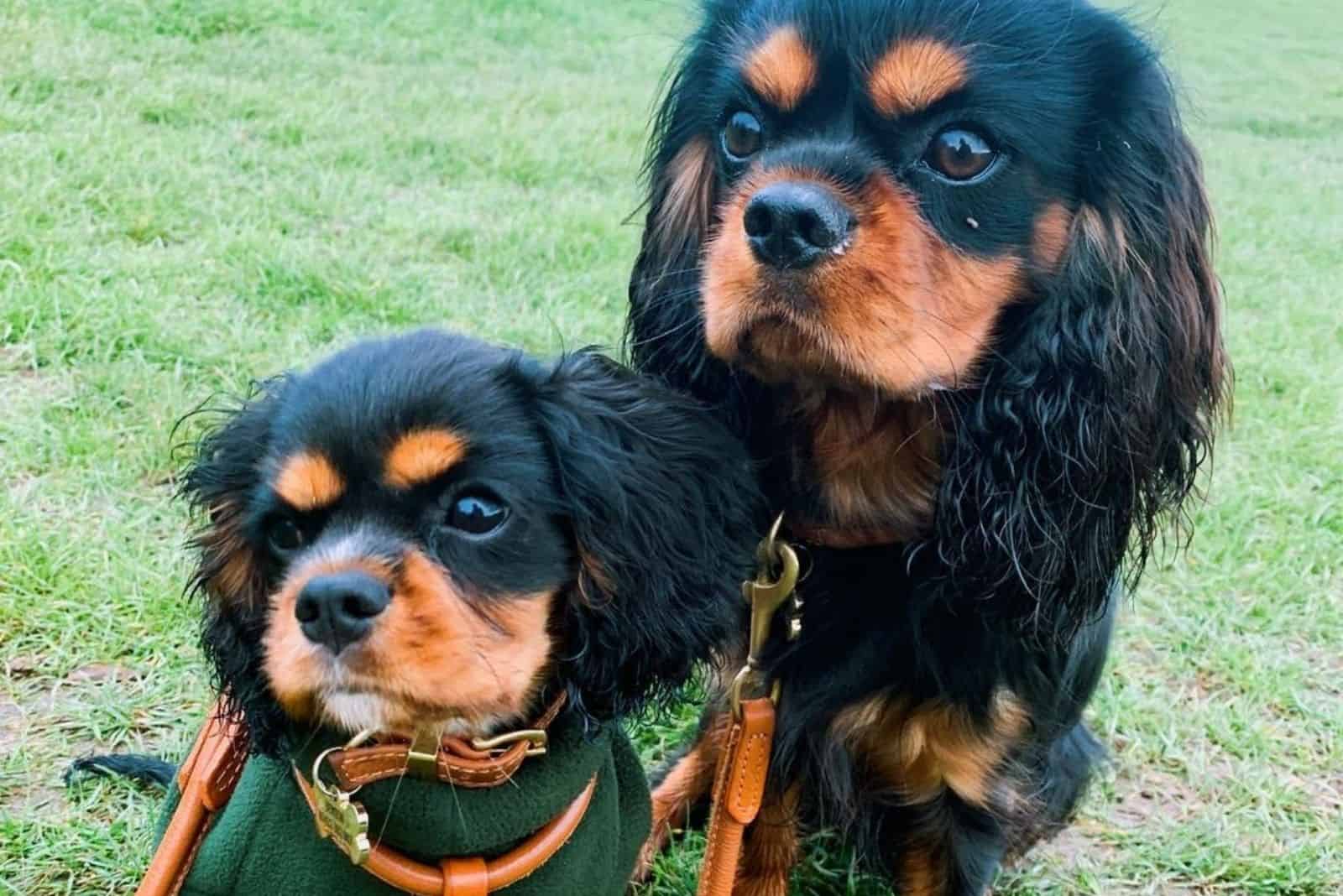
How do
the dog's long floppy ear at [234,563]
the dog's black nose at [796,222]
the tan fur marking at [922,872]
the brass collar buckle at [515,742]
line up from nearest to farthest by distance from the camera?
the dog's black nose at [796,222] → the brass collar buckle at [515,742] → the dog's long floppy ear at [234,563] → the tan fur marking at [922,872]

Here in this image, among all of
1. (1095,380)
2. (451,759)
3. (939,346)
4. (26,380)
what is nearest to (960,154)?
(939,346)

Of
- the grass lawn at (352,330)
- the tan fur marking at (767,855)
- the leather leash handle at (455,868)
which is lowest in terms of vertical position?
the grass lawn at (352,330)

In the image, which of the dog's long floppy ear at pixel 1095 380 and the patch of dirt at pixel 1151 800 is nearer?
the dog's long floppy ear at pixel 1095 380

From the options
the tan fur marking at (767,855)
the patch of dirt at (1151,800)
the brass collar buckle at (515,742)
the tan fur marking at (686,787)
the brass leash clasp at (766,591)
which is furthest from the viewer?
the patch of dirt at (1151,800)

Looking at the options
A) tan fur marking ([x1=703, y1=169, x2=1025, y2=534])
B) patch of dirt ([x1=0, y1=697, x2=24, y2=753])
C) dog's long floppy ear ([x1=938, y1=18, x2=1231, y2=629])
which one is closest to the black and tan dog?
tan fur marking ([x1=703, y1=169, x2=1025, y2=534])

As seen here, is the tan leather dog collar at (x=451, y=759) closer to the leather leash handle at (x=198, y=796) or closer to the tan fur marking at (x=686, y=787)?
the leather leash handle at (x=198, y=796)

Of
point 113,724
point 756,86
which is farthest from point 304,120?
point 756,86

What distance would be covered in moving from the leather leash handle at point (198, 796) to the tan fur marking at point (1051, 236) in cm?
124

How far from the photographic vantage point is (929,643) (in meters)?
1.74

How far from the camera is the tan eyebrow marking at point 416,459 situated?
4.71 feet

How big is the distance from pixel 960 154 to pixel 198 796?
1.27 m

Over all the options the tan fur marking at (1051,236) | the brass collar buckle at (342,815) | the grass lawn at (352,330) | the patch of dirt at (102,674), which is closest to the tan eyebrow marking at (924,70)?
the tan fur marking at (1051,236)

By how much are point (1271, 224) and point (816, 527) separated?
20.5ft

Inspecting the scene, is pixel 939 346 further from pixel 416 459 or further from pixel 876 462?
A: pixel 416 459
